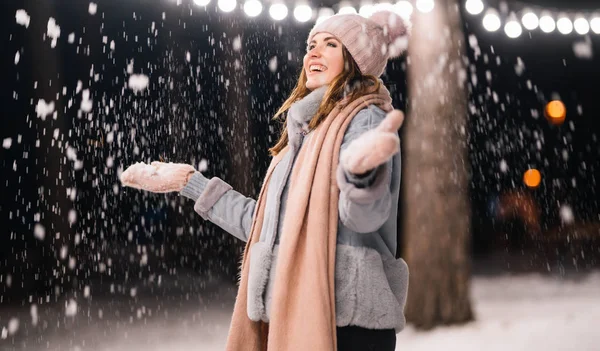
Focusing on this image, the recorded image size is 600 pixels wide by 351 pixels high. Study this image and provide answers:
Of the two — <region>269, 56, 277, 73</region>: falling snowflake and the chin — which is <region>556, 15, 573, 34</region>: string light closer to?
the chin

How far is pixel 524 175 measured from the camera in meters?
18.2

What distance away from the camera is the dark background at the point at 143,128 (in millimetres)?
7508

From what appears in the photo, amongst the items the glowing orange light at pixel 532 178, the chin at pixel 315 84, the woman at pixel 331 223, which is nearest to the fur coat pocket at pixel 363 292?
the woman at pixel 331 223

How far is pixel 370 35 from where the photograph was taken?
71.5 inches

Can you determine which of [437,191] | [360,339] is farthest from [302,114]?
[437,191]

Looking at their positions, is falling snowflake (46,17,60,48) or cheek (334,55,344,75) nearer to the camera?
cheek (334,55,344,75)

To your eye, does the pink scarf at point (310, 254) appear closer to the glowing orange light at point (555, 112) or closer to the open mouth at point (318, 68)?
the open mouth at point (318, 68)

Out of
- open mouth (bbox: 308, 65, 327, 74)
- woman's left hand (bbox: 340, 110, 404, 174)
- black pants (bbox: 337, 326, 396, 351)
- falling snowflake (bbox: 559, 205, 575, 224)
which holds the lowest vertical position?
black pants (bbox: 337, 326, 396, 351)

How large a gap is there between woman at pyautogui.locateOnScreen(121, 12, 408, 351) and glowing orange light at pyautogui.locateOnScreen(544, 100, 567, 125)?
16533 mm

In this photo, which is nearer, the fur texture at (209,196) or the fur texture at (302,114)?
the fur texture at (302,114)

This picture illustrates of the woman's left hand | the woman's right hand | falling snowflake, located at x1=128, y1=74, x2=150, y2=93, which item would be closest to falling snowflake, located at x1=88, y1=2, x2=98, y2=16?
falling snowflake, located at x1=128, y1=74, x2=150, y2=93

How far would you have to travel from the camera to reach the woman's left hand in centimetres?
115

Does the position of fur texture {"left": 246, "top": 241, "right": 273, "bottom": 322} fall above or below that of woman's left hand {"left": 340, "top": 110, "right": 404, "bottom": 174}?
below

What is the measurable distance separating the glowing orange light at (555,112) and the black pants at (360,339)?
1688cm
